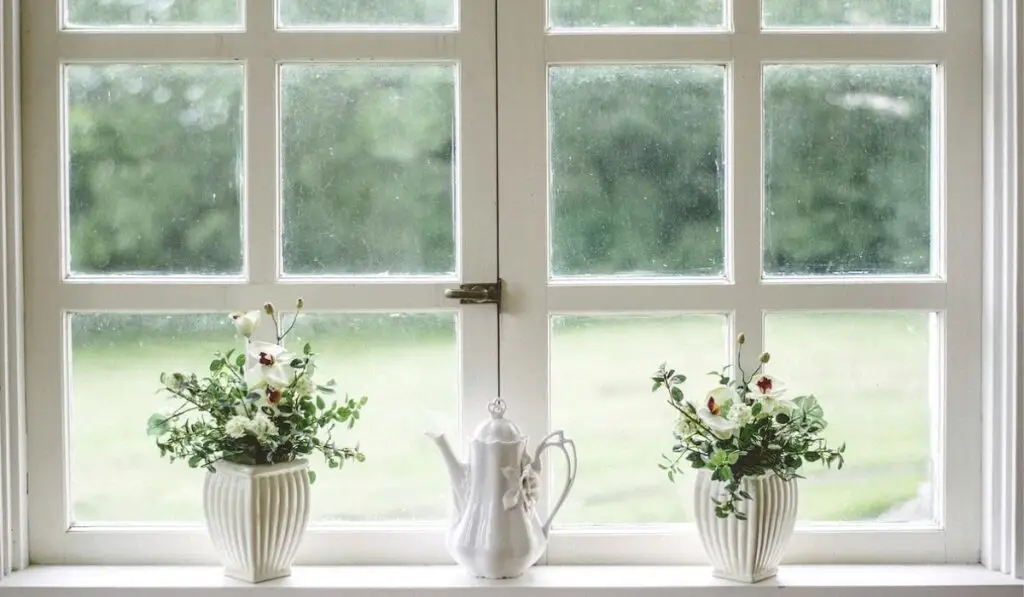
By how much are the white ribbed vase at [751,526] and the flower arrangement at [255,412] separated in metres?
0.59

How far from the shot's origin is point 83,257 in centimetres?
181

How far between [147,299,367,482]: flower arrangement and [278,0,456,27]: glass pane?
21.0 inches

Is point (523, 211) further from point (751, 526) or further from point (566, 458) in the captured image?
point (751, 526)

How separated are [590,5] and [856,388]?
86 cm

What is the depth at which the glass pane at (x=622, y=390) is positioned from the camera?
1.81m

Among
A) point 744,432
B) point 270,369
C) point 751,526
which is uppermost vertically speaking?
point 270,369

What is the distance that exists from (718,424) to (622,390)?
0.82 ft

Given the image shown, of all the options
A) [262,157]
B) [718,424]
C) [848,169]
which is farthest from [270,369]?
[848,169]

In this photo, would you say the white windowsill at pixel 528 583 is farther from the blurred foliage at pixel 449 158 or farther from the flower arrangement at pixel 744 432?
the blurred foliage at pixel 449 158

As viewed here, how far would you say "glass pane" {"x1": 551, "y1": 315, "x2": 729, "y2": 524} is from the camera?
5.95 feet

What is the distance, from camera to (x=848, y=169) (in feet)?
5.95

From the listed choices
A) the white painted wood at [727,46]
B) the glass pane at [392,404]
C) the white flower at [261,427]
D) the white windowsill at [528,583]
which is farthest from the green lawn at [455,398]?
the white painted wood at [727,46]

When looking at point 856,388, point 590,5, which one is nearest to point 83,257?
point 590,5

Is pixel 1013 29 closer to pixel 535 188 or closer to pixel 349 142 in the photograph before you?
pixel 535 188
